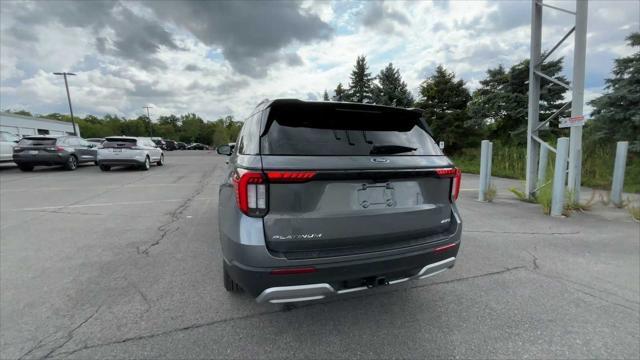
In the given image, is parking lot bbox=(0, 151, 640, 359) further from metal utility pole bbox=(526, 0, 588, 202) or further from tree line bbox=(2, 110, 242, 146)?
tree line bbox=(2, 110, 242, 146)

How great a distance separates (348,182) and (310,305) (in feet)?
4.50

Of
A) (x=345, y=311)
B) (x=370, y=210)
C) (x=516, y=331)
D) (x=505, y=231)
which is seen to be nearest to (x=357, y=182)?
(x=370, y=210)

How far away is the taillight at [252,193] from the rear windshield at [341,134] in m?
0.22

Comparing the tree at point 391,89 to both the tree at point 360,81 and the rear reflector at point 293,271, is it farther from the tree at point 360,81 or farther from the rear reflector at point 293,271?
Answer: the rear reflector at point 293,271

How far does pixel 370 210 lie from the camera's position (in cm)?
211

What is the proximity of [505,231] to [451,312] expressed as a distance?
2.98 metres

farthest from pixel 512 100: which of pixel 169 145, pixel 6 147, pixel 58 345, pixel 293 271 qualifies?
pixel 169 145

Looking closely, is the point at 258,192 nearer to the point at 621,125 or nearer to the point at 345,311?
the point at 345,311

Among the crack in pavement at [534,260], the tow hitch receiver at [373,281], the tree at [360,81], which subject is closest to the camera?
the tow hitch receiver at [373,281]

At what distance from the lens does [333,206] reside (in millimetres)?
2012

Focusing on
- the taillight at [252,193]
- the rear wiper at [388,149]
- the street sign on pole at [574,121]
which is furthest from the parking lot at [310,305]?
the street sign on pole at [574,121]

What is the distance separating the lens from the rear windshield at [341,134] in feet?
6.94

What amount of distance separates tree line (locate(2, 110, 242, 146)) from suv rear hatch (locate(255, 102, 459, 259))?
272 feet

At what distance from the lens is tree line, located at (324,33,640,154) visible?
9.80 m
